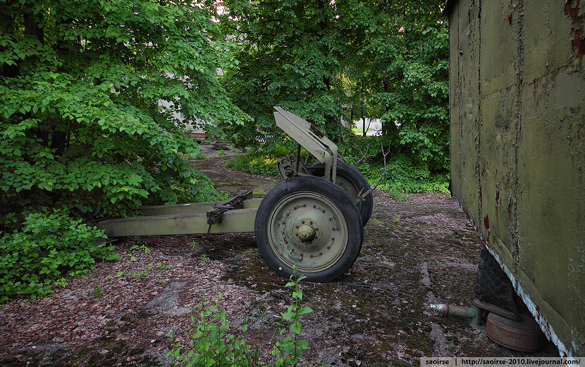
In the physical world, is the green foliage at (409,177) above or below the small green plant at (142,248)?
above

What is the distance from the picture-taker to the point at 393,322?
10.2 feet

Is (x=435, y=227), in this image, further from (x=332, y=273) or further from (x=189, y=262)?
(x=189, y=262)

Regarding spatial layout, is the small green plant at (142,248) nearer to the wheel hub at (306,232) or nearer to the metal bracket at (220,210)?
the metal bracket at (220,210)

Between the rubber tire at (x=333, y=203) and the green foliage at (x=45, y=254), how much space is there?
1.97 meters

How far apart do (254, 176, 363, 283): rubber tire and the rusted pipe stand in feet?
2.93

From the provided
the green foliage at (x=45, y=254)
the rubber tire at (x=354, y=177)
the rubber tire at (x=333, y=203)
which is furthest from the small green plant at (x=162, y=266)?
the rubber tire at (x=354, y=177)

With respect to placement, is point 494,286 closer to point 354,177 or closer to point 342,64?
point 354,177

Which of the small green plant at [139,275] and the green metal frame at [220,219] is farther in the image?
the small green plant at [139,275]

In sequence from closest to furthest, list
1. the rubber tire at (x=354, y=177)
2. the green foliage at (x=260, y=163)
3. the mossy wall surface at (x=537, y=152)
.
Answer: the mossy wall surface at (x=537, y=152)
the rubber tire at (x=354, y=177)
the green foliage at (x=260, y=163)

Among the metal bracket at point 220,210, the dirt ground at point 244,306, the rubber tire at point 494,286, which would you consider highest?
the metal bracket at point 220,210

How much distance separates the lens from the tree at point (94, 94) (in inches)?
163

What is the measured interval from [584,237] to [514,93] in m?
1.00

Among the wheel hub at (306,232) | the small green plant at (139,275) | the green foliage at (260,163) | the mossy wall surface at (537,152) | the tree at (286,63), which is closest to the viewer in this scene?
the mossy wall surface at (537,152)

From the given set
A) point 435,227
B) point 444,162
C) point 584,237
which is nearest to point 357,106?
point 444,162
